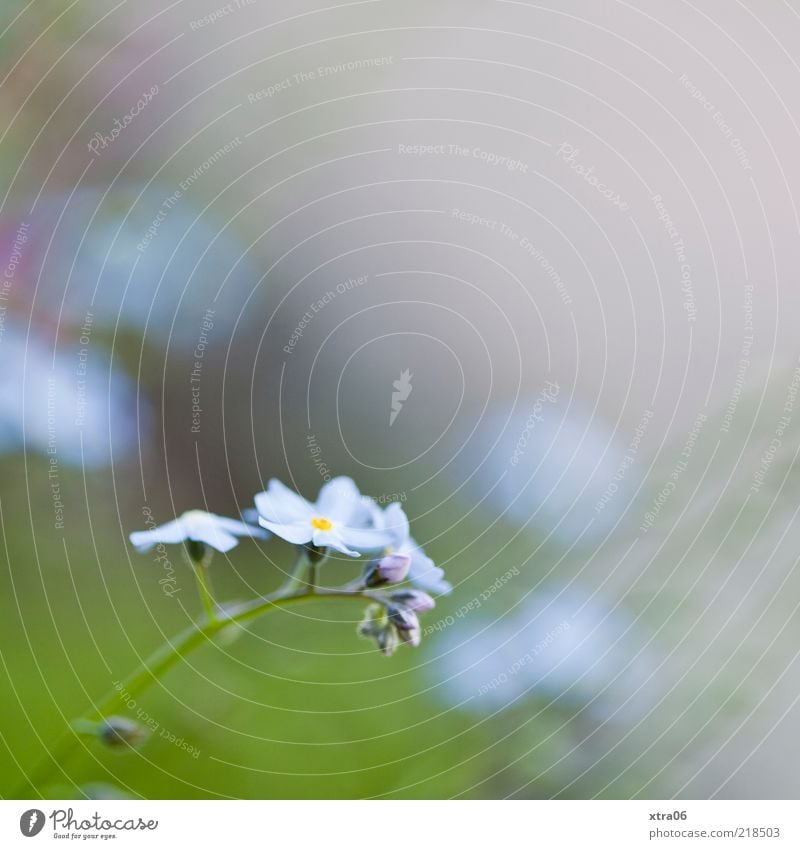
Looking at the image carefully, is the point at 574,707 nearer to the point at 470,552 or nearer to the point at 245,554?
the point at 470,552
